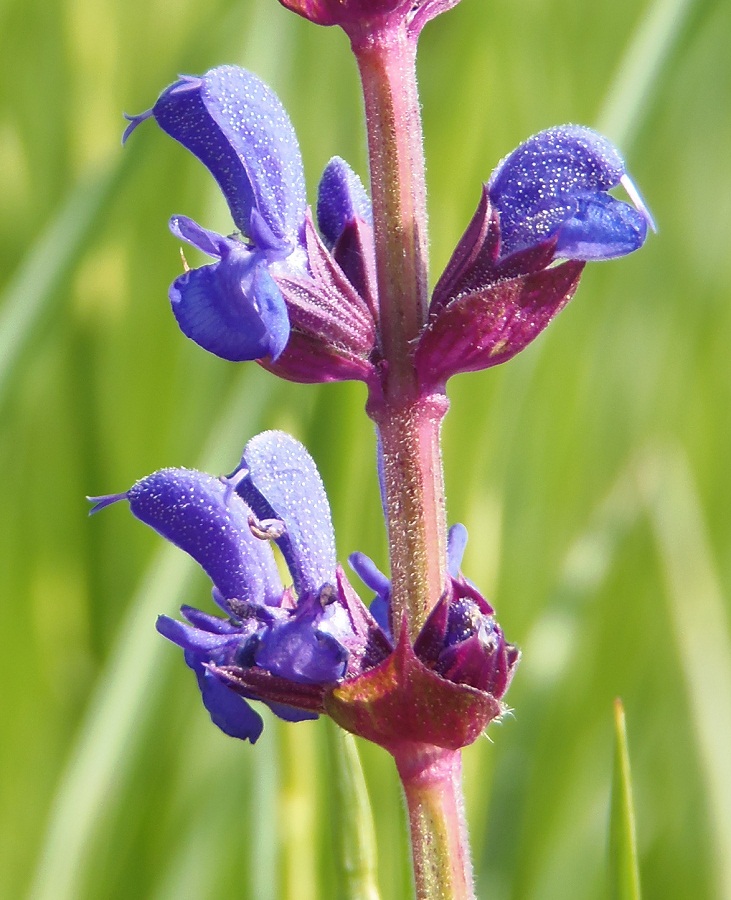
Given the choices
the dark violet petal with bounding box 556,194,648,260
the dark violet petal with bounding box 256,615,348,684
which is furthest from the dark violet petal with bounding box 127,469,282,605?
the dark violet petal with bounding box 556,194,648,260

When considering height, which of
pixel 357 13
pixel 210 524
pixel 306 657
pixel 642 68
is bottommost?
pixel 306 657

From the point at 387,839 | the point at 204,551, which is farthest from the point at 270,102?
→ the point at 387,839

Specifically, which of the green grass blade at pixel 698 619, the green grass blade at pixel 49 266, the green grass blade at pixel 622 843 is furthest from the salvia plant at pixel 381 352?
the green grass blade at pixel 698 619

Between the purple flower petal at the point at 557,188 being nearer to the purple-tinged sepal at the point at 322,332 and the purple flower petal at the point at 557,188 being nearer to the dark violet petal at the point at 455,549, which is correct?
the purple-tinged sepal at the point at 322,332

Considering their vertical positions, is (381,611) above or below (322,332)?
below

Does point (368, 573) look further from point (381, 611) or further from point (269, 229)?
point (269, 229)

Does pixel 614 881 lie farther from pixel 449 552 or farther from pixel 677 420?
pixel 677 420

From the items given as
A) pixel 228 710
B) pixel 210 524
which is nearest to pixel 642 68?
pixel 210 524
